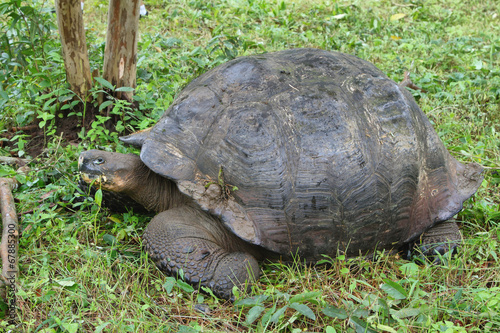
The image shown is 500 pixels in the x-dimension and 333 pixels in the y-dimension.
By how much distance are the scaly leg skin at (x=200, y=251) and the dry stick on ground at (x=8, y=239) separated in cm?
81

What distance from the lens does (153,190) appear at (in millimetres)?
3500

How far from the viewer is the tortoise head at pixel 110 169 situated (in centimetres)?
330

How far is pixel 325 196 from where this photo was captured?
3.10 meters

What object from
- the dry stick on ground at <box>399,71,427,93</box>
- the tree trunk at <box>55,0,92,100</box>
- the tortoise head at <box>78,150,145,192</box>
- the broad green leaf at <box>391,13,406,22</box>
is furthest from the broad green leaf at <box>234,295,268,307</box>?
the broad green leaf at <box>391,13,406,22</box>

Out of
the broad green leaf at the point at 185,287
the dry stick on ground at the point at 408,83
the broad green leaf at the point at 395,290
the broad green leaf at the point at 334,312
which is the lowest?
the broad green leaf at the point at 185,287

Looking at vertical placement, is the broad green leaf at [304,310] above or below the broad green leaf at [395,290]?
below

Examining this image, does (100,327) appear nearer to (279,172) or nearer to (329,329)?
(329,329)

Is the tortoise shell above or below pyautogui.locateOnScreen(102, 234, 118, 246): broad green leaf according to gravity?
above

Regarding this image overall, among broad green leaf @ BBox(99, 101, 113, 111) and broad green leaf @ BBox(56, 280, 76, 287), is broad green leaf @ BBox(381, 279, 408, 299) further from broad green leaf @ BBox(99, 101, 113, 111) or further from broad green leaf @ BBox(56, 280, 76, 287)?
broad green leaf @ BBox(99, 101, 113, 111)

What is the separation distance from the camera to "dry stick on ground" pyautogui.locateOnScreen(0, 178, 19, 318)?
110 inches

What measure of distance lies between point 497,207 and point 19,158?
4.07m

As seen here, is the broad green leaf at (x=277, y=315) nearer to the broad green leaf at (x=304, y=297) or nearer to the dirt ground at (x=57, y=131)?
the broad green leaf at (x=304, y=297)

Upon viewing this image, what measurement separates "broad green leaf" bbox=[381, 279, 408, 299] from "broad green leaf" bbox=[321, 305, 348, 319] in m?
0.32

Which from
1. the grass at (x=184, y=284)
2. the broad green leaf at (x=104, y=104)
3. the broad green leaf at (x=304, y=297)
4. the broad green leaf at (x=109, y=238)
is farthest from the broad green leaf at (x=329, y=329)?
the broad green leaf at (x=104, y=104)
